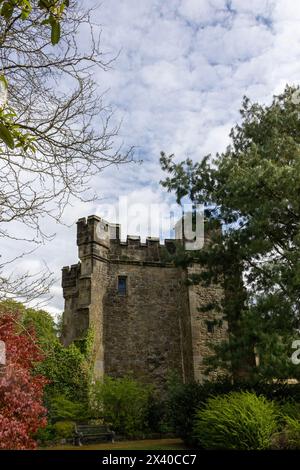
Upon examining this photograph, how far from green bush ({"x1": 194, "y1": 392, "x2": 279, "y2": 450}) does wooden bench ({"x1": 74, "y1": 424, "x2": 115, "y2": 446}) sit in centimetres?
585

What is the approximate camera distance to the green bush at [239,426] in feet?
30.7

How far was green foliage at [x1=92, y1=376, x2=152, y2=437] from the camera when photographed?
54.6ft

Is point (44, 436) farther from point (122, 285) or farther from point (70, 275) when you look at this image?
point (70, 275)

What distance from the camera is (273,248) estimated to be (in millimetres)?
14164

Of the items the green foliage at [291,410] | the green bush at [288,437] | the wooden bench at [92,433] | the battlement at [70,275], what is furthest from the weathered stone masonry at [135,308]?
the green bush at [288,437]

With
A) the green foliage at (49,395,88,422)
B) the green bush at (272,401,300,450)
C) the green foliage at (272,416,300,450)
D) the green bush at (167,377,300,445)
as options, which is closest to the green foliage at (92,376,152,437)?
the green foliage at (49,395,88,422)

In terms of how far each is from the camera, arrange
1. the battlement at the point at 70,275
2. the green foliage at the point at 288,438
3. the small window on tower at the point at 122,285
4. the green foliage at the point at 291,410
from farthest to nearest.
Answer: the battlement at the point at 70,275
the small window on tower at the point at 122,285
the green foliage at the point at 291,410
the green foliage at the point at 288,438

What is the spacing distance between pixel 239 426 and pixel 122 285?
44.5 feet

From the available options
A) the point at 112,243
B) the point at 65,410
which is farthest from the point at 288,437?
the point at 112,243

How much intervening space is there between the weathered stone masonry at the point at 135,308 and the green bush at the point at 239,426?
964 cm

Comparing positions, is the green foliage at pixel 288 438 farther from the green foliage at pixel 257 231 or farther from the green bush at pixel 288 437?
the green foliage at pixel 257 231

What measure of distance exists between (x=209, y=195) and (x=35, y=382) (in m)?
8.67

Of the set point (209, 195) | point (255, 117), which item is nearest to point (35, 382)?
point (209, 195)

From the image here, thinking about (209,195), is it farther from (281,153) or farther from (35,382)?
(35,382)
